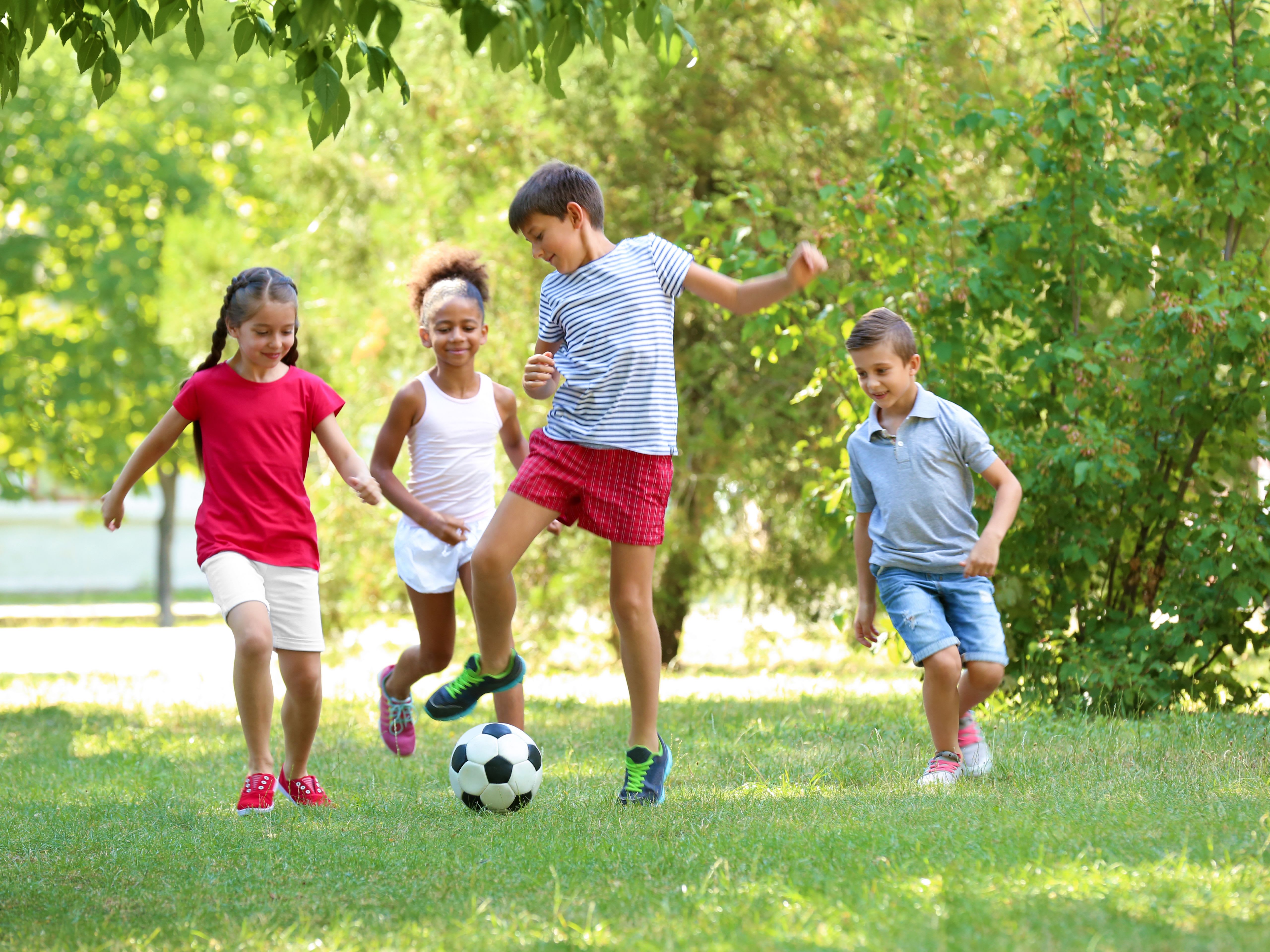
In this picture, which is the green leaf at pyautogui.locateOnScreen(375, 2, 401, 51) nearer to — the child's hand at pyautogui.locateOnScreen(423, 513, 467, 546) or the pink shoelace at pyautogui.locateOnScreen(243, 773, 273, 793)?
the child's hand at pyautogui.locateOnScreen(423, 513, 467, 546)

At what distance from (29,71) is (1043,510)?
20.6 metres

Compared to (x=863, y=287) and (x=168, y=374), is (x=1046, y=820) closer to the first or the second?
(x=863, y=287)

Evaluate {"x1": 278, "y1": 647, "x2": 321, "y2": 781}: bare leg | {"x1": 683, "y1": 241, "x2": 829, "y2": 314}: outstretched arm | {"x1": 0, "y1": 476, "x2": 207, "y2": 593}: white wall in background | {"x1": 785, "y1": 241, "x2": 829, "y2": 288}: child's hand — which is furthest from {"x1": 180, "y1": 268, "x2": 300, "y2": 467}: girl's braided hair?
{"x1": 0, "y1": 476, "x2": 207, "y2": 593}: white wall in background

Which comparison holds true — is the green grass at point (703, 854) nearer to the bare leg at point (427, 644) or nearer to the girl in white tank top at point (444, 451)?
the bare leg at point (427, 644)

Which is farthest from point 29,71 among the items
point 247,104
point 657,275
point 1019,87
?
point 657,275

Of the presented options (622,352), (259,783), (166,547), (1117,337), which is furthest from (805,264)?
(166,547)

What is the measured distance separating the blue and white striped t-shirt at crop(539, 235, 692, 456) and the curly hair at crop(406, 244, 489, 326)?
3.93 feet

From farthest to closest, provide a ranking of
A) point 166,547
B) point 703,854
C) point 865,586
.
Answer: point 166,547 → point 865,586 → point 703,854

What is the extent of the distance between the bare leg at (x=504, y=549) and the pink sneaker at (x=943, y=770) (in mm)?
1529

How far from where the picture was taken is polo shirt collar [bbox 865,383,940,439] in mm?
5117

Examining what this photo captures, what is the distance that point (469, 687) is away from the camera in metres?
5.04

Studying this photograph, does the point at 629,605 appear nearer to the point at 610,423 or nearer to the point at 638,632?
the point at 638,632

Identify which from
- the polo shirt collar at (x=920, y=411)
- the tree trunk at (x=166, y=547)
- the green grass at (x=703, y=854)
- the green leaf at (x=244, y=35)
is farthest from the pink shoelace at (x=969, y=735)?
the tree trunk at (x=166, y=547)

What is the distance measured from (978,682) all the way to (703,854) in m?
1.80
